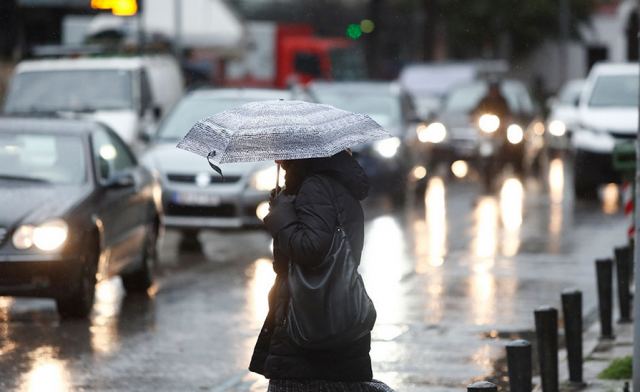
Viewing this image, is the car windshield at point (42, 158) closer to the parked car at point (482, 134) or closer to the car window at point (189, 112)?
the car window at point (189, 112)

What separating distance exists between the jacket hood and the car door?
6.80m

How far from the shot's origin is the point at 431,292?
14211 mm

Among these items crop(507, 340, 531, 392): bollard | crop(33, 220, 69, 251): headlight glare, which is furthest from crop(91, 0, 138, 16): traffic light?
crop(507, 340, 531, 392): bollard

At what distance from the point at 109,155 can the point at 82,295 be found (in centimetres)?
182

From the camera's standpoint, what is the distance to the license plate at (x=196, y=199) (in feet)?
56.3

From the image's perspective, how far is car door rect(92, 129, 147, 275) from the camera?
42.4 ft

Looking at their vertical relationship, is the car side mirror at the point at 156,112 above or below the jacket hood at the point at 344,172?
below

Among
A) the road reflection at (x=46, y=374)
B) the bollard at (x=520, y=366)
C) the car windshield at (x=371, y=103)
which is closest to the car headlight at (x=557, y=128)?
the car windshield at (x=371, y=103)

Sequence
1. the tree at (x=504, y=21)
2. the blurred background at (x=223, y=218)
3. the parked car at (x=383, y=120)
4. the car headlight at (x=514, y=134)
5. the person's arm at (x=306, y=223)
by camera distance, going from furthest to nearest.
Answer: the tree at (x=504, y=21), the car headlight at (x=514, y=134), the parked car at (x=383, y=120), the blurred background at (x=223, y=218), the person's arm at (x=306, y=223)

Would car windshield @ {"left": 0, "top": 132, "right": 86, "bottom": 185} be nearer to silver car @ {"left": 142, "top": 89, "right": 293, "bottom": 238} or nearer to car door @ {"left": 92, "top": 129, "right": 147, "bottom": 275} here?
car door @ {"left": 92, "top": 129, "right": 147, "bottom": 275}

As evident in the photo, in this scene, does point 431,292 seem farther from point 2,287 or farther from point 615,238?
point 615,238

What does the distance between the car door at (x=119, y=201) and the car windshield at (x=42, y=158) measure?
6.7 inches

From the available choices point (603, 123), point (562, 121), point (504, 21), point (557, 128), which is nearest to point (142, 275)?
point (603, 123)

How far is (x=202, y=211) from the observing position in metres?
17.2
